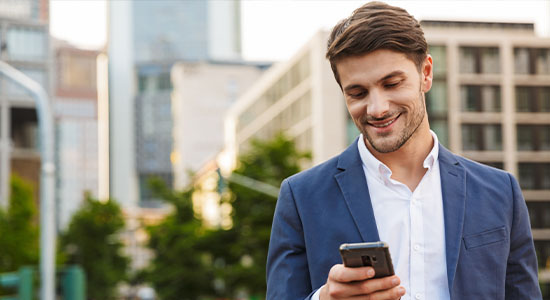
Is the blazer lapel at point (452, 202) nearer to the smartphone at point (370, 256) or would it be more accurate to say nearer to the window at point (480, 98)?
the smartphone at point (370, 256)

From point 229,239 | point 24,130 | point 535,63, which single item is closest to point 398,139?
point 229,239

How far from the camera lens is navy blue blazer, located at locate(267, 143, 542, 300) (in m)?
1.97

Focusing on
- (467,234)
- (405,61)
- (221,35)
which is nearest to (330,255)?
(467,234)

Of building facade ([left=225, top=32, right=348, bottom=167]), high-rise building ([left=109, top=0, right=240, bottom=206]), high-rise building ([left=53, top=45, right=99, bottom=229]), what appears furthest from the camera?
high-rise building ([left=109, top=0, right=240, bottom=206])

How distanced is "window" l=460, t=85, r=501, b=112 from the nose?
171ft

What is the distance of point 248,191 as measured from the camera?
27750 mm

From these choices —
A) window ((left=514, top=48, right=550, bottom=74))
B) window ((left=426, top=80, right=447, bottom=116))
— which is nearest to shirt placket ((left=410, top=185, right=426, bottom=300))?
window ((left=426, top=80, right=447, bottom=116))

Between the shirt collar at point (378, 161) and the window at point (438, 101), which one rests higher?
the window at point (438, 101)

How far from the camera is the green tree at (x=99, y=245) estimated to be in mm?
41531

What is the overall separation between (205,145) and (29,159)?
176 ft

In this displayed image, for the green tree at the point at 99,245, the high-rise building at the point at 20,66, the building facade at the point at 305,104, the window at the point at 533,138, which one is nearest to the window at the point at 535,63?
the window at the point at 533,138

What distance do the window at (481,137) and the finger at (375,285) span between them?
52001mm

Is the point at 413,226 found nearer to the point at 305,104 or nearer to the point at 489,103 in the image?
the point at 305,104

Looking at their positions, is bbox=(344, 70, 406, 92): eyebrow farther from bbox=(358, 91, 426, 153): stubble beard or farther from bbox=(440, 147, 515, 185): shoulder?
bbox=(440, 147, 515, 185): shoulder
